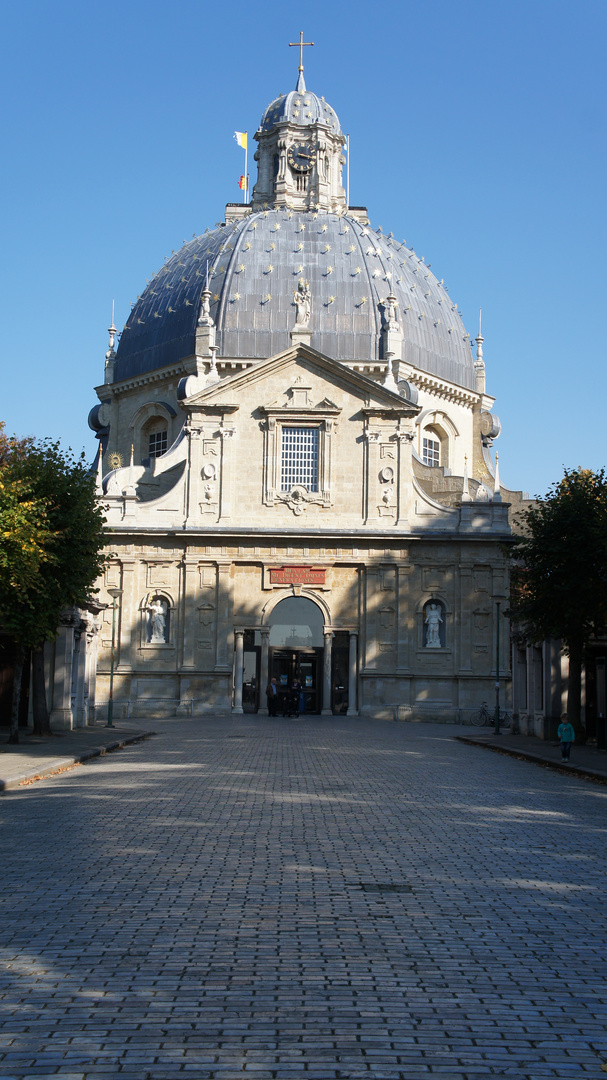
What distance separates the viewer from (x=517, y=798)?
1955cm

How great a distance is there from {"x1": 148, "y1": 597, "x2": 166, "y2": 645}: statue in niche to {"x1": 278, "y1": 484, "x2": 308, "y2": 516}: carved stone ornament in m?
7.15

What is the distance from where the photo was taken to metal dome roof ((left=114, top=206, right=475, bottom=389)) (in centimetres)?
6075

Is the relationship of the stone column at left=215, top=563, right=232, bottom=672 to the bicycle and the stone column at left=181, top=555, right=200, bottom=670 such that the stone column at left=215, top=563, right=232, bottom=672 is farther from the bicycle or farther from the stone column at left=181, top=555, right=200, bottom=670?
the bicycle

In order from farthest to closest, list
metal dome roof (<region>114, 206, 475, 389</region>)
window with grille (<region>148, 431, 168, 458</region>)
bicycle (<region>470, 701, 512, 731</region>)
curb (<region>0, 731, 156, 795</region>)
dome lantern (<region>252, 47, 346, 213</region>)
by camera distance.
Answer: dome lantern (<region>252, 47, 346, 213</region>) < window with grille (<region>148, 431, 168, 458</region>) < metal dome roof (<region>114, 206, 475, 389</region>) < bicycle (<region>470, 701, 512, 731</region>) < curb (<region>0, 731, 156, 795</region>)

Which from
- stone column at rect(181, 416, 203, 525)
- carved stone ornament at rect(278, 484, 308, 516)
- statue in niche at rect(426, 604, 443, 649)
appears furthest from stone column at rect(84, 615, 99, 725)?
statue in niche at rect(426, 604, 443, 649)

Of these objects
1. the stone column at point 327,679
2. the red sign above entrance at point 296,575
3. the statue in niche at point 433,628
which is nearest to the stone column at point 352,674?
the stone column at point 327,679

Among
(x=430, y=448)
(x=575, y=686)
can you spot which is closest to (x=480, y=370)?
(x=430, y=448)

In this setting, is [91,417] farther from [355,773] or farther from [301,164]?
[355,773]

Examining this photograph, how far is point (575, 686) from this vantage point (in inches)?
1325

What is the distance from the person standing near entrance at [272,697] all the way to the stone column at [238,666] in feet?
5.15

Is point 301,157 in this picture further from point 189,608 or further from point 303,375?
point 189,608

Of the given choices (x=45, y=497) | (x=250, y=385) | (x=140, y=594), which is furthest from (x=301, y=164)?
(x=45, y=497)

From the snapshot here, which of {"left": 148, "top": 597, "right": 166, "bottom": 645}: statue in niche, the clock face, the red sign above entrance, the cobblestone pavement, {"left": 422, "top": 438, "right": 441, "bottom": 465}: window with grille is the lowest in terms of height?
the cobblestone pavement

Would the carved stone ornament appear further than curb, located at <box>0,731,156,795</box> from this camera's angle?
Yes
